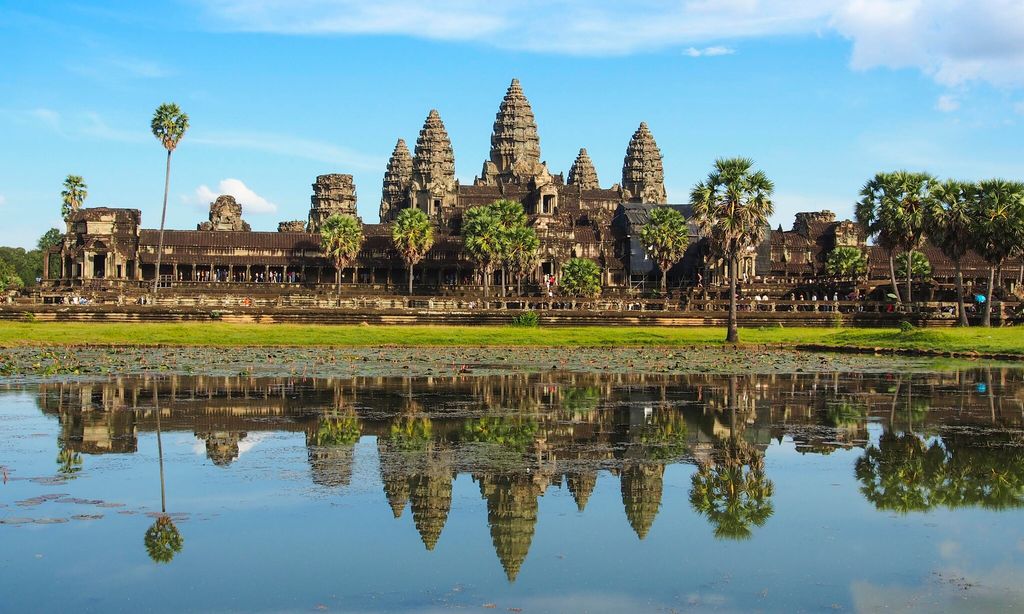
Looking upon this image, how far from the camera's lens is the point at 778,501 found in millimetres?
14750

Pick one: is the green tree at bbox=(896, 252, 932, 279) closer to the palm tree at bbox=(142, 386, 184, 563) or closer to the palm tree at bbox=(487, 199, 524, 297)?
the palm tree at bbox=(487, 199, 524, 297)

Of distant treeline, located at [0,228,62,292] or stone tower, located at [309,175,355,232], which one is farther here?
distant treeline, located at [0,228,62,292]

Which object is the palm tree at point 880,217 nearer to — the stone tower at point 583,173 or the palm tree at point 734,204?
the palm tree at point 734,204

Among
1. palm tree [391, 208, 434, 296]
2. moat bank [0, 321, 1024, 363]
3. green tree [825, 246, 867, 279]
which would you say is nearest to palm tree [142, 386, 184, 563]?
moat bank [0, 321, 1024, 363]

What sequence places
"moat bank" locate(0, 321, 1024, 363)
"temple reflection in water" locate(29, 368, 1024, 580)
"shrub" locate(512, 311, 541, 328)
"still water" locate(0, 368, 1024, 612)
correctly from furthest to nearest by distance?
"shrub" locate(512, 311, 541, 328) < "moat bank" locate(0, 321, 1024, 363) < "temple reflection in water" locate(29, 368, 1024, 580) < "still water" locate(0, 368, 1024, 612)

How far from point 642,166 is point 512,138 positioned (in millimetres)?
18671

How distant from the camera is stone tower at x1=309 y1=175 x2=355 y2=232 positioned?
134375 mm

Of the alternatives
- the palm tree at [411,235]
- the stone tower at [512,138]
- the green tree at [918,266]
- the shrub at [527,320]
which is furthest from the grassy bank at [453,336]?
the stone tower at [512,138]

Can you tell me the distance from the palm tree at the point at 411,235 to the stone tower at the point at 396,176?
53617mm

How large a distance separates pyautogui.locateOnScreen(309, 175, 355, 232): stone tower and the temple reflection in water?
343ft

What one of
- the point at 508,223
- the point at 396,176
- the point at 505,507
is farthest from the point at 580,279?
the point at 505,507

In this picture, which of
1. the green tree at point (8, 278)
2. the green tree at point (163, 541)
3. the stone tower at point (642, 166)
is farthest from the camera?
the stone tower at point (642, 166)

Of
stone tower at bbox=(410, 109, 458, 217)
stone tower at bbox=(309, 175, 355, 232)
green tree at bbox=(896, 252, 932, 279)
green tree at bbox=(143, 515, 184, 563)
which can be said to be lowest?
green tree at bbox=(143, 515, 184, 563)

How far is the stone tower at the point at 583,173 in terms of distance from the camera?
156425mm
